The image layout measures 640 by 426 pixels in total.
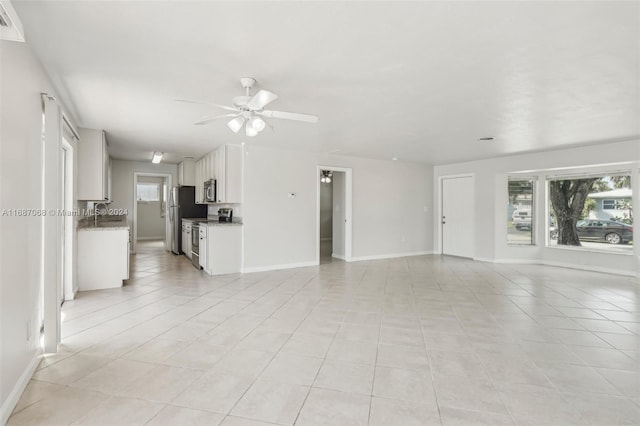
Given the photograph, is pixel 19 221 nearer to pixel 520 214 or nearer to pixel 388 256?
pixel 388 256

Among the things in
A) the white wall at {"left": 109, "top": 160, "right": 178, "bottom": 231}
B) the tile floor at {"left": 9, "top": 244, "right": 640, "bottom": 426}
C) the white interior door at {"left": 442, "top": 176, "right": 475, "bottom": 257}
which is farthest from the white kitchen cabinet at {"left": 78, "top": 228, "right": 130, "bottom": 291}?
the white interior door at {"left": 442, "top": 176, "right": 475, "bottom": 257}

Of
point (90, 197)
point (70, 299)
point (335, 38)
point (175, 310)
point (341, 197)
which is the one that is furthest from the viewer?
point (341, 197)

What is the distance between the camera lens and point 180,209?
802 centimetres

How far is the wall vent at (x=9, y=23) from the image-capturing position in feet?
4.61

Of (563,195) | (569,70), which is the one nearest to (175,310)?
(569,70)

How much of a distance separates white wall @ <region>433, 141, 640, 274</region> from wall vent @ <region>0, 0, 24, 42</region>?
759 cm

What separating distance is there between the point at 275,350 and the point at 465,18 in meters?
2.73

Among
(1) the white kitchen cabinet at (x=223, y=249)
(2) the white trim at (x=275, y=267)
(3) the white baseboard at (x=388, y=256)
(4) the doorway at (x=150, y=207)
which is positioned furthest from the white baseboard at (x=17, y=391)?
(4) the doorway at (x=150, y=207)

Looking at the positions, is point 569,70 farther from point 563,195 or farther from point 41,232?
point 563,195

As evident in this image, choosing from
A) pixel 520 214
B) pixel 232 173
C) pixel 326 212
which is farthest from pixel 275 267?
pixel 326 212

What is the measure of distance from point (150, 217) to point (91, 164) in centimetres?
693

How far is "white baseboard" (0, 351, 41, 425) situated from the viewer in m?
1.80

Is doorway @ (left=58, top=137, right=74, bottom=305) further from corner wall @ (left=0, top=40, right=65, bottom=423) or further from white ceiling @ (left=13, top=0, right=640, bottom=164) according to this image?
corner wall @ (left=0, top=40, right=65, bottom=423)

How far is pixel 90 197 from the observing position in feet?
16.1
